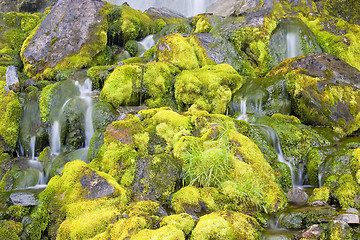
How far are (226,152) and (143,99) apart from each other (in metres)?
5.27

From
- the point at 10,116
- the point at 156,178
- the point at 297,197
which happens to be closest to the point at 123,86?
the point at 10,116

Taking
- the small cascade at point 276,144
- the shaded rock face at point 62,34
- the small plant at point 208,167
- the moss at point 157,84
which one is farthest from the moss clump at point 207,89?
the shaded rock face at point 62,34

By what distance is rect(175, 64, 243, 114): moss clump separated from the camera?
10094mm

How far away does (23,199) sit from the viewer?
19.2 ft

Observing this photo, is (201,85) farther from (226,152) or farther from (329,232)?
(329,232)

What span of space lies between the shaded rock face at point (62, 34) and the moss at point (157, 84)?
5088 millimetres

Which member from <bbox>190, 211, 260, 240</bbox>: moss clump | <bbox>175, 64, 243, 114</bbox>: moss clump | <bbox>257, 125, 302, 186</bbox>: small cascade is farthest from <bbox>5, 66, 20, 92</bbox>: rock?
<bbox>190, 211, 260, 240</bbox>: moss clump

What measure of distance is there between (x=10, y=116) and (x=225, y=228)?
351 inches

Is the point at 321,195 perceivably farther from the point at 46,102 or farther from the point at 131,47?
the point at 131,47

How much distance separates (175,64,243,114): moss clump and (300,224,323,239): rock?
565 centimetres

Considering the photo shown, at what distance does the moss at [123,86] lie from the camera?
10242 mm

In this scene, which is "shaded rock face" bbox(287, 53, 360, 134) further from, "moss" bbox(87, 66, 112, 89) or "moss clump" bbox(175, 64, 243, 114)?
"moss" bbox(87, 66, 112, 89)

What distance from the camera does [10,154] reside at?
387 inches

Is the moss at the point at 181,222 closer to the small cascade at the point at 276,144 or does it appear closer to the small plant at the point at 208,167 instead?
the small plant at the point at 208,167
